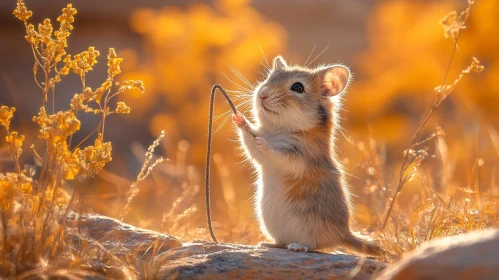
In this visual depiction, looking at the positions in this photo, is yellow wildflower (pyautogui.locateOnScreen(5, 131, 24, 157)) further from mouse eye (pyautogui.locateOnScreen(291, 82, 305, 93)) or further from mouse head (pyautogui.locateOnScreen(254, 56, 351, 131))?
mouse eye (pyautogui.locateOnScreen(291, 82, 305, 93))

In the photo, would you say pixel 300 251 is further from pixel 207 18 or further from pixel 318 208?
pixel 207 18

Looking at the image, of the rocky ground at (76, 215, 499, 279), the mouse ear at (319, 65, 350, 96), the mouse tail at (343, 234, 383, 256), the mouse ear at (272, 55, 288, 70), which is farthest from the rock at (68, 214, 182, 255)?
the mouse ear at (272, 55, 288, 70)

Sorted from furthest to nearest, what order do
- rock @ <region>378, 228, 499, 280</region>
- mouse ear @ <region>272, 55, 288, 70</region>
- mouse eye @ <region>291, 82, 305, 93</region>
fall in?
mouse ear @ <region>272, 55, 288, 70</region> → mouse eye @ <region>291, 82, 305, 93</region> → rock @ <region>378, 228, 499, 280</region>

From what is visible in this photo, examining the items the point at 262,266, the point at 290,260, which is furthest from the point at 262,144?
the point at 262,266

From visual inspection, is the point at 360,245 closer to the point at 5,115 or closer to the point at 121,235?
the point at 121,235

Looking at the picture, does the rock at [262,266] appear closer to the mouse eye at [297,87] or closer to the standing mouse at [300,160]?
the standing mouse at [300,160]

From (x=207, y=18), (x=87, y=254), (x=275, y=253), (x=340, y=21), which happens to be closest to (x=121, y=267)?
(x=87, y=254)

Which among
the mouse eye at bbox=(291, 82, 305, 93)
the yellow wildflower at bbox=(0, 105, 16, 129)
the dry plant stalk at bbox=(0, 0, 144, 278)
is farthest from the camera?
the mouse eye at bbox=(291, 82, 305, 93)

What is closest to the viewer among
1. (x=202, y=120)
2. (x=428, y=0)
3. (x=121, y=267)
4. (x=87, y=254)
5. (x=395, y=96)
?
(x=121, y=267)
